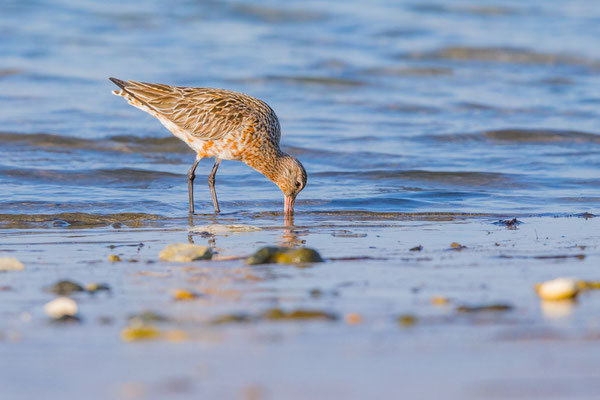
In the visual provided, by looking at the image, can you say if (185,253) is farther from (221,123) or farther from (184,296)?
(221,123)

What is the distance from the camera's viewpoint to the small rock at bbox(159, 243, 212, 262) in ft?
18.1

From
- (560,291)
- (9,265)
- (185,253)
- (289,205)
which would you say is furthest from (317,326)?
(289,205)

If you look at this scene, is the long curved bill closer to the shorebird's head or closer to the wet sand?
the shorebird's head

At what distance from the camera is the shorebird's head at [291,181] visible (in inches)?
330

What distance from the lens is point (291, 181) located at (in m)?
8.43

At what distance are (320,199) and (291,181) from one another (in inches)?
20.4

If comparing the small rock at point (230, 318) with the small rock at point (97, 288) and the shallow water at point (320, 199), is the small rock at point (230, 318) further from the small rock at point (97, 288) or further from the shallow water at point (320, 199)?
the small rock at point (97, 288)

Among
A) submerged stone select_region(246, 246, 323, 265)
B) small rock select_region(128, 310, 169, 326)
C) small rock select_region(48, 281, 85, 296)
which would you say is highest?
submerged stone select_region(246, 246, 323, 265)

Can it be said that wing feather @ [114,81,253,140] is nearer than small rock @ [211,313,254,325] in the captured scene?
No

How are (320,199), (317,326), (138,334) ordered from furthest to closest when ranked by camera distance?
(320,199)
(317,326)
(138,334)

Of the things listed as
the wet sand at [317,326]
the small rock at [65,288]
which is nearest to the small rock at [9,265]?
the wet sand at [317,326]

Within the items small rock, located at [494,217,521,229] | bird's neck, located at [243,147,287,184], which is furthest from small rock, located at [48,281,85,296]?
bird's neck, located at [243,147,287,184]

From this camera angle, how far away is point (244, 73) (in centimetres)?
1602

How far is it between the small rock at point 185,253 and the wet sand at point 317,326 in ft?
0.23
